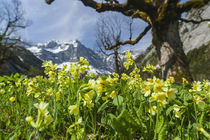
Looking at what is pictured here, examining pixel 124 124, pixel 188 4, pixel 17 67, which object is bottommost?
pixel 124 124

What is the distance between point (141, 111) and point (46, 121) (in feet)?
2.21

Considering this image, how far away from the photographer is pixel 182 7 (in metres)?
5.39

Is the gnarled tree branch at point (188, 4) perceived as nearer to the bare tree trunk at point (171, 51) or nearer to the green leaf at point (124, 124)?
the bare tree trunk at point (171, 51)

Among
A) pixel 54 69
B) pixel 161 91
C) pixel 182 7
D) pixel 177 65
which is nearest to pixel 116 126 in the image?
pixel 161 91

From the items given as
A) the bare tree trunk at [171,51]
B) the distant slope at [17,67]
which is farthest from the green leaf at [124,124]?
the distant slope at [17,67]

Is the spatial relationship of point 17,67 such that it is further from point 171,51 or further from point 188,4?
point 188,4

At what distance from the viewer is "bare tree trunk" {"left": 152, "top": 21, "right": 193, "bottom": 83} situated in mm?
4977

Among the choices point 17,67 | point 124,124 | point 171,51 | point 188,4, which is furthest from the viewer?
point 17,67

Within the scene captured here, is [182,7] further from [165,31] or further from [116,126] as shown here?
[116,126]

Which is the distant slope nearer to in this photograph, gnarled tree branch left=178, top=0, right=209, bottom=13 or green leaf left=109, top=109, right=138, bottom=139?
gnarled tree branch left=178, top=0, right=209, bottom=13

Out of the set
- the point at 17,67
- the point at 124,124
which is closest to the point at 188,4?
the point at 124,124

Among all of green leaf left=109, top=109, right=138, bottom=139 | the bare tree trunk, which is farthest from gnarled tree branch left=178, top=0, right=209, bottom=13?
green leaf left=109, top=109, right=138, bottom=139

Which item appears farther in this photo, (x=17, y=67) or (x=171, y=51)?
(x=17, y=67)

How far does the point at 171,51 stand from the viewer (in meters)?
5.12
